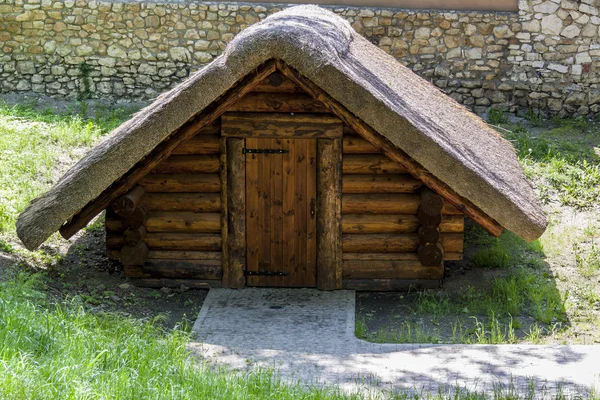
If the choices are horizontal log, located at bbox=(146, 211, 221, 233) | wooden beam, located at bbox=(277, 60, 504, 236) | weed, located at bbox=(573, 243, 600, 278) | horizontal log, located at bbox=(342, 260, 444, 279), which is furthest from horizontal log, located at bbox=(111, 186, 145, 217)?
weed, located at bbox=(573, 243, 600, 278)

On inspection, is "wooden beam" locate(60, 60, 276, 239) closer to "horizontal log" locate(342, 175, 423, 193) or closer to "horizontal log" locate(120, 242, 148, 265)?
"horizontal log" locate(120, 242, 148, 265)

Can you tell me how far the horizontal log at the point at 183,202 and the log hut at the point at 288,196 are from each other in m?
0.01

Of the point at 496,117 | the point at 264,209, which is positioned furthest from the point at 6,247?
the point at 496,117

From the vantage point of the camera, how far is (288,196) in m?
9.58

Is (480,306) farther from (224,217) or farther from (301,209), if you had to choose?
(224,217)

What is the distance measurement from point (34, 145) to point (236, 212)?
449 cm

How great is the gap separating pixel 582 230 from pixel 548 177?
165 centimetres

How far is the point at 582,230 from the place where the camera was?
1129 cm

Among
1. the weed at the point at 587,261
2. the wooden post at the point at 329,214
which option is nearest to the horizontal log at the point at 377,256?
the wooden post at the point at 329,214

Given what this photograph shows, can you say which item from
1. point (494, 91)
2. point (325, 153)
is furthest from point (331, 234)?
point (494, 91)

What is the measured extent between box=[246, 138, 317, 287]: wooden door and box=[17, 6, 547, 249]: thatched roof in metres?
1.08

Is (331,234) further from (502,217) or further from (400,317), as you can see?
(502,217)

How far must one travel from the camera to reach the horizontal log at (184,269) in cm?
975

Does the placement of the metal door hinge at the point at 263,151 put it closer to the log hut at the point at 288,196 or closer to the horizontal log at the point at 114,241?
the log hut at the point at 288,196
